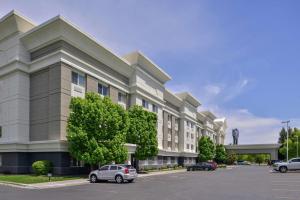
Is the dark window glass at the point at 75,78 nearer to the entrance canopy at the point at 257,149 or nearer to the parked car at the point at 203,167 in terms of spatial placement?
the parked car at the point at 203,167

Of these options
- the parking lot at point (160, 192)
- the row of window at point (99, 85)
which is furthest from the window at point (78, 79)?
the parking lot at point (160, 192)

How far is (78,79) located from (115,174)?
1415cm

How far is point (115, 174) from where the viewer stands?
94.3 feet

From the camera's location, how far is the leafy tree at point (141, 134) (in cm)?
4359

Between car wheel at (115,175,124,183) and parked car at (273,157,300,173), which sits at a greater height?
car wheel at (115,175,124,183)

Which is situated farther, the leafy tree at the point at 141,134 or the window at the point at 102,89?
the leafy tree at the point at 141,134

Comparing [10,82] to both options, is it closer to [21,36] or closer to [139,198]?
[21,36]

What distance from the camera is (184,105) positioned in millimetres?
75312

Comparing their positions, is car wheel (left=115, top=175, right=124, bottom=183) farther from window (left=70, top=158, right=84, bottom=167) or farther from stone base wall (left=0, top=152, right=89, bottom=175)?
window (left=70, top=158, right=84, bottom=167)

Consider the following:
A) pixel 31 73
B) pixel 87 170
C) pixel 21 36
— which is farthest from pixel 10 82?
pixel 87 170

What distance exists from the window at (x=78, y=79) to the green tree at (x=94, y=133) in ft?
12.0

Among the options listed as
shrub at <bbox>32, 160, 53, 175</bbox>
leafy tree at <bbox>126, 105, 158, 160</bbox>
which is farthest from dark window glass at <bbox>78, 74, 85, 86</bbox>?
shrub at <bbox>32, 160, 53, 175</bbox>

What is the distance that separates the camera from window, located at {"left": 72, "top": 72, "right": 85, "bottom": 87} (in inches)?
1490

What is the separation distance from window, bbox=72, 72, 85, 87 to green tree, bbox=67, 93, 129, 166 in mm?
3659
